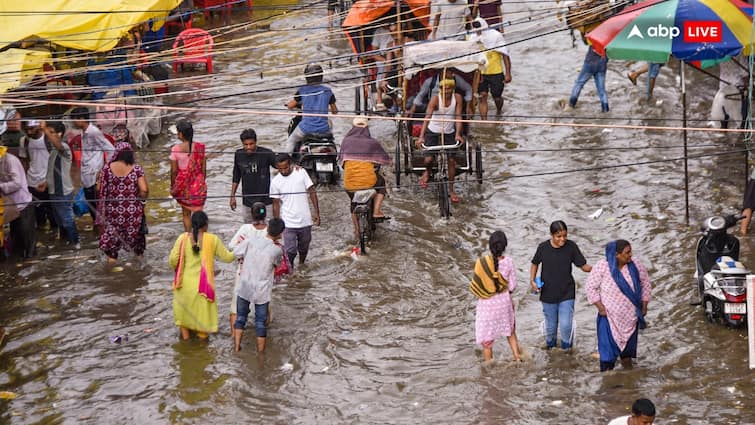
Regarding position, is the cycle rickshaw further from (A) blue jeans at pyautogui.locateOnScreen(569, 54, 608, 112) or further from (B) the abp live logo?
(A) blue jeans at pyautogui.locateOnScreen(569, 54, 608, 112)

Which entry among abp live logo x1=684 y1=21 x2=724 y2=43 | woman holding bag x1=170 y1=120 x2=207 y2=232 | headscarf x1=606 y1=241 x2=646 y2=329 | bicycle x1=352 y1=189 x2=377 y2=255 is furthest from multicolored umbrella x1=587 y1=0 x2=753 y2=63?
woman holding bag x1=170 y1=120 x2=207 y2=232

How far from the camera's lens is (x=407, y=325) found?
10.9 metres

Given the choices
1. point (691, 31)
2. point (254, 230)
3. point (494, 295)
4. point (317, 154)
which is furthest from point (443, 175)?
point (494, 295)

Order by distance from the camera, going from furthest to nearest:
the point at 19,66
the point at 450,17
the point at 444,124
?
→ the point at 450,17
the point at 444,124
the point at 19,66

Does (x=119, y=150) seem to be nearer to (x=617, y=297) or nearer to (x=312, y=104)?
(x=312, y=104)

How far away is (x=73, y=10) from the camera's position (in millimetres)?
14961

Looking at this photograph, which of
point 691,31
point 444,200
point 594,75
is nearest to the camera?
point 691,31

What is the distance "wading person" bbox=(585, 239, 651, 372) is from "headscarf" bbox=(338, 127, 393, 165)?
372cm

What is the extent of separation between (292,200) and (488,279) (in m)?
2.93

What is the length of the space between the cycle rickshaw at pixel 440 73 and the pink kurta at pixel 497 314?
3.72 metres

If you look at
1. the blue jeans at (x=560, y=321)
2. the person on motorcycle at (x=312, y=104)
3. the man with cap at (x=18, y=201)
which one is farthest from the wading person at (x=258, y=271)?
the person on motorcycle at (x=312, y=104)

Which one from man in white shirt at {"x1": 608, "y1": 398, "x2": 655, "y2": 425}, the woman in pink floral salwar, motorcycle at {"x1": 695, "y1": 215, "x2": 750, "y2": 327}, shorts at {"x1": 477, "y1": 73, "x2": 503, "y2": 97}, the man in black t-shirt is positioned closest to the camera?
man in white shirt at {"x1": 608, "y1": 398, "x2": 655, "y2": 425}

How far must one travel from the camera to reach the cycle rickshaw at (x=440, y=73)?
13.5m

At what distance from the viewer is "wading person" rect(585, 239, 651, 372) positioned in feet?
30.8
